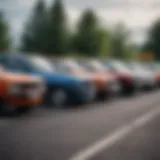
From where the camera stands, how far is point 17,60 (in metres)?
15.9

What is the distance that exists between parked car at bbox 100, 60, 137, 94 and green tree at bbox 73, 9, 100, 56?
2.28 m

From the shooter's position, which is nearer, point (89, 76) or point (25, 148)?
point (25, 148)

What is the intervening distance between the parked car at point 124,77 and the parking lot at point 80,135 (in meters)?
7.38

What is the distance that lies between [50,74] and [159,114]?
310 centimetres

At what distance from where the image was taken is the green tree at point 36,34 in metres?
18.2

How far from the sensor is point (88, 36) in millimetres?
19109

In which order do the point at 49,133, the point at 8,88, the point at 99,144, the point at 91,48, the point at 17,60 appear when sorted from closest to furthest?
the point at 99,144 → the point at 49,133 → the point at 8,88 → the point at 17,60 → the point at 91,48

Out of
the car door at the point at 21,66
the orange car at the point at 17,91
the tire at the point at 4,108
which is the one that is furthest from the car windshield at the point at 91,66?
the tire at the point at 4,108

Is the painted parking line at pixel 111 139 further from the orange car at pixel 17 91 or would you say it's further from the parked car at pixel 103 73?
the parked car at pixel 103 73

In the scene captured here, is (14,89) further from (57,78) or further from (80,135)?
(80,135)

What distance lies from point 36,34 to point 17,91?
939cm

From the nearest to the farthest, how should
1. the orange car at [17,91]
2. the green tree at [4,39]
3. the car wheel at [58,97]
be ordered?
the orange car at [17,91] < the car wheel at [58,97] < the green tree at [4,39]

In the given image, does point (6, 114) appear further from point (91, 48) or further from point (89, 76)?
point (91, 48)

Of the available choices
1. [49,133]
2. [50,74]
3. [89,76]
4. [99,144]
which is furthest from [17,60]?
[99,144]
